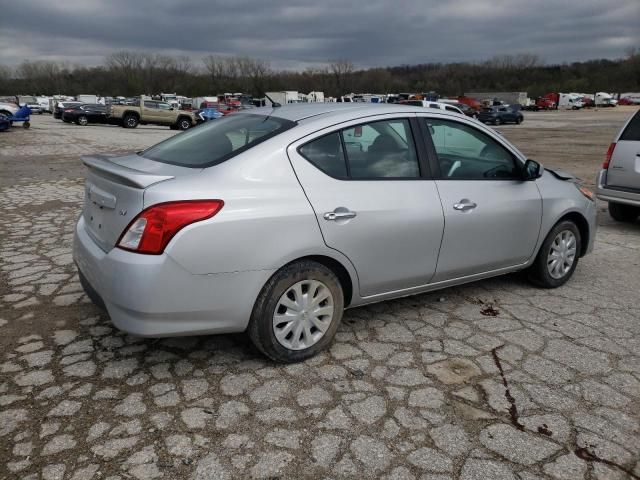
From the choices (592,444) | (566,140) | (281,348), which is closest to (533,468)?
(592,444)

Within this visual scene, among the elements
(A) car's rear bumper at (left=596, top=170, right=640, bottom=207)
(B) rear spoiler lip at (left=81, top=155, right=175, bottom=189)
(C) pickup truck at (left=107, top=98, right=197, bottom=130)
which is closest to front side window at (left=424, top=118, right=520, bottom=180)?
(B) rear spoiler lip at (left=81, top=155, right=175, bottom=189)

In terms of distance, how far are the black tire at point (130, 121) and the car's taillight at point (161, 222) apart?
29.9 metres

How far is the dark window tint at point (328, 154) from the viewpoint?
3197 mm

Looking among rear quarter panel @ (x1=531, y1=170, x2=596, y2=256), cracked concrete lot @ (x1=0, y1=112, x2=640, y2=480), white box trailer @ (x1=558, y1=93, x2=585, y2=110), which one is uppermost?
white box trailer @ (x1=558, y1=93, x2=585, y2=110)

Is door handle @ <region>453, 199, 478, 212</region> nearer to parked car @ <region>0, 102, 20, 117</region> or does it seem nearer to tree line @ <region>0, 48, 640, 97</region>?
parked car @ <region>0, 102, 20, 117</region>

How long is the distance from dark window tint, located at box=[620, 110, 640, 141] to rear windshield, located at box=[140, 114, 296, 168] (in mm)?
5268

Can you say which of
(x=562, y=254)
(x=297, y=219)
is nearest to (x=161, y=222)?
(x=297, y=219)

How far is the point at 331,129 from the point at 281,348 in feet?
4.51

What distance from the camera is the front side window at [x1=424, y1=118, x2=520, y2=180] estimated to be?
12.4 feet

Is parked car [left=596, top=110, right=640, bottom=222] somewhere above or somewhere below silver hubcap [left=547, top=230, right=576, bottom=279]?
above

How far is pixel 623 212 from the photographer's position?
7.41 metres

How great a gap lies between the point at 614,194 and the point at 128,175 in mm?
6192

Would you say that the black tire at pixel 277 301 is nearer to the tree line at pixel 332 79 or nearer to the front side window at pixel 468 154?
the front side window at pixel 468 154

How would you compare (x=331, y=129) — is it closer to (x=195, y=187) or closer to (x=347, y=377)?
(x=195, y=187)
